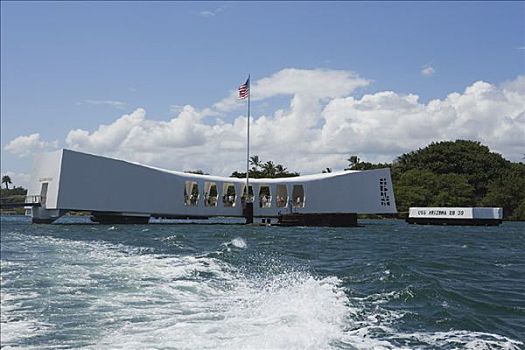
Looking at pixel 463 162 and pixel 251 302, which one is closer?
pixel 251 302

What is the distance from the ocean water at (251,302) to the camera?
7.51 m

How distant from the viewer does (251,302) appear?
9.89 meters

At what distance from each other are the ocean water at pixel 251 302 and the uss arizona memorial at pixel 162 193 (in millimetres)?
21302

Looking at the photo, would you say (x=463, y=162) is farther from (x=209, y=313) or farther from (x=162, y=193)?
(x=209, y=313)

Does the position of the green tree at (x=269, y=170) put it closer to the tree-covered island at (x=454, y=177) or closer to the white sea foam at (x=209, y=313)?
the tree-covered island at (x=454, y=177)

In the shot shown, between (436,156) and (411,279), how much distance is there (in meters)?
62.6

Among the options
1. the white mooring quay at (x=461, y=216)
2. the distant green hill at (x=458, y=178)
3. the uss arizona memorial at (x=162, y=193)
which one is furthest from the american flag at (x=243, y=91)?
the distant green hill at (x=458, y=178)

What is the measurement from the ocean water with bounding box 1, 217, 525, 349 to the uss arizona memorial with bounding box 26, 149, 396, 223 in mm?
21302

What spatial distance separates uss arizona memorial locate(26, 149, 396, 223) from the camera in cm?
3788

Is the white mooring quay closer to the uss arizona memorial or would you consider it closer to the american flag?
the uss arizona memorial

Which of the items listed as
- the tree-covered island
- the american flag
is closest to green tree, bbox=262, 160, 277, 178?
the tree-covered island

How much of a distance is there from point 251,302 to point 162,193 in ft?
108

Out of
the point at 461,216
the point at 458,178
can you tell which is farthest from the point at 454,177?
the point at 461,216

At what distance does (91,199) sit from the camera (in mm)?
38281
